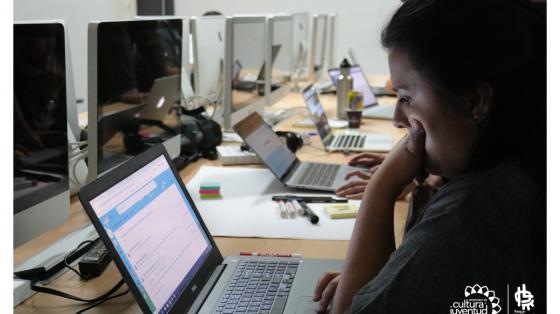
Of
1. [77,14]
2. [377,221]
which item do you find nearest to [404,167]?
[377,221]

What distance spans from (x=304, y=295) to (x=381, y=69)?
4.94 m

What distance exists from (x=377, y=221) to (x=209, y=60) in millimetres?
1536

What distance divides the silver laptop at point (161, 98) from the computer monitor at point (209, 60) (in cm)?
64

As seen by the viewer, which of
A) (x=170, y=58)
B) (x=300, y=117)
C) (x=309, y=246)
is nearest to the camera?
(x=309, y=246)

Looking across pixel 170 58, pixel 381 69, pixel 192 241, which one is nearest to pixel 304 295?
pixel 192 241

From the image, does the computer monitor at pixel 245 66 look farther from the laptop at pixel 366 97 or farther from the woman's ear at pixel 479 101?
the woman's ear at pixel 479 101

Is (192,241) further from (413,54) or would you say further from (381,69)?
(381,69)

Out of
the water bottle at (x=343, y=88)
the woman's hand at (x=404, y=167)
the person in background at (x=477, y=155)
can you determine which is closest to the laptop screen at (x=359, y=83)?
the water bottle at (x=343, y=88)

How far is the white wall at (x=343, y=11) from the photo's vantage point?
227 inches

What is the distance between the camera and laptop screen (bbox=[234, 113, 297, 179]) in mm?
1791

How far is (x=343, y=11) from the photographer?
5785 millimetres

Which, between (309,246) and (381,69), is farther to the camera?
(381,69)

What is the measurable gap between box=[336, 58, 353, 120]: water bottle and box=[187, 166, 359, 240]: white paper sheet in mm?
1224

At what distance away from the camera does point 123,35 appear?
1.43 meters
